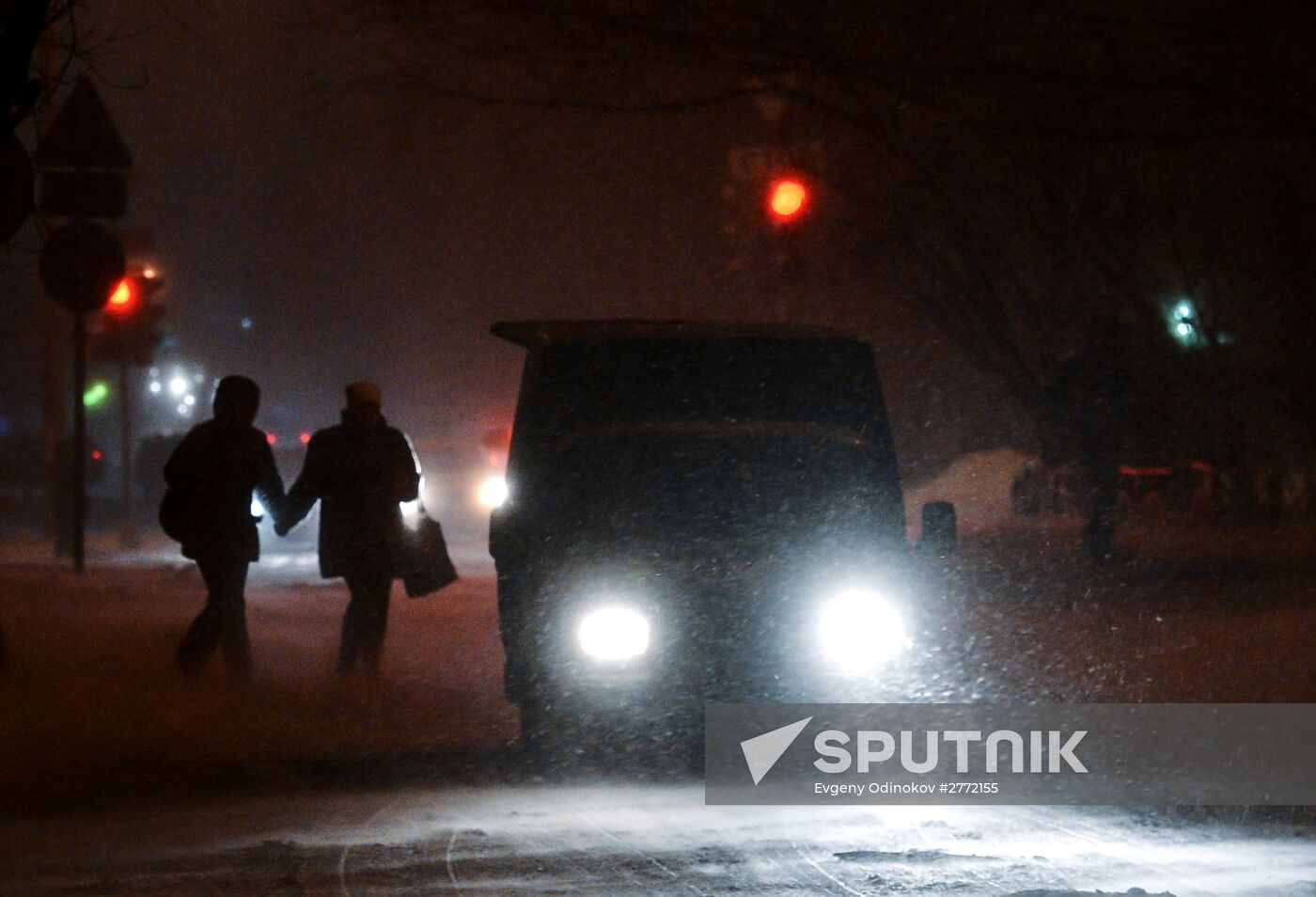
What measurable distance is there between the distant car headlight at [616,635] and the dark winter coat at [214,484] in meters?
2.89

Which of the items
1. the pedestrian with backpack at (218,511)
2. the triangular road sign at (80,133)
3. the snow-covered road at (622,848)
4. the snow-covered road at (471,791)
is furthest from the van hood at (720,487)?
the triangular road sign at (80,133)

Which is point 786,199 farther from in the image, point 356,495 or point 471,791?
point 471,791

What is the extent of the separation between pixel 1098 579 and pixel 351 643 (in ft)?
24.8

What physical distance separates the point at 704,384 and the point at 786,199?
4.57 meters

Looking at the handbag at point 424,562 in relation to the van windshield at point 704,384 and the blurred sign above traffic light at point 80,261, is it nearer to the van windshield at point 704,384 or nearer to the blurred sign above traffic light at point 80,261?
the van windshield at point 704,384

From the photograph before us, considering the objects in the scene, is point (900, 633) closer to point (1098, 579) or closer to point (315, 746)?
point (315, 746)

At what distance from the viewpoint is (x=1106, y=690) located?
8844 millimetres

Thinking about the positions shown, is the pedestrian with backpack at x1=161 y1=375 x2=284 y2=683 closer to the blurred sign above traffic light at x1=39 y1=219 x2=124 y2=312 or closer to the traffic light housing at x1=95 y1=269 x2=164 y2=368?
the blurred sign above traffic light at x1=39 y1=219 x2=124 y2=312

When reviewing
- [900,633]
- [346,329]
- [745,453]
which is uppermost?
[346,329]

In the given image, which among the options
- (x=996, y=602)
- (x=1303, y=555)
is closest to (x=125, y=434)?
(x=996, y=602)

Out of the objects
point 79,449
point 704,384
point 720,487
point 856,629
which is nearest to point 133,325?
point 79,449

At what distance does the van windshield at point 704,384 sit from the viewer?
7.85 metres

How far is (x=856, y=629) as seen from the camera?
6840 mm

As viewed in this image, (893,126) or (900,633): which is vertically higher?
(893,126)
